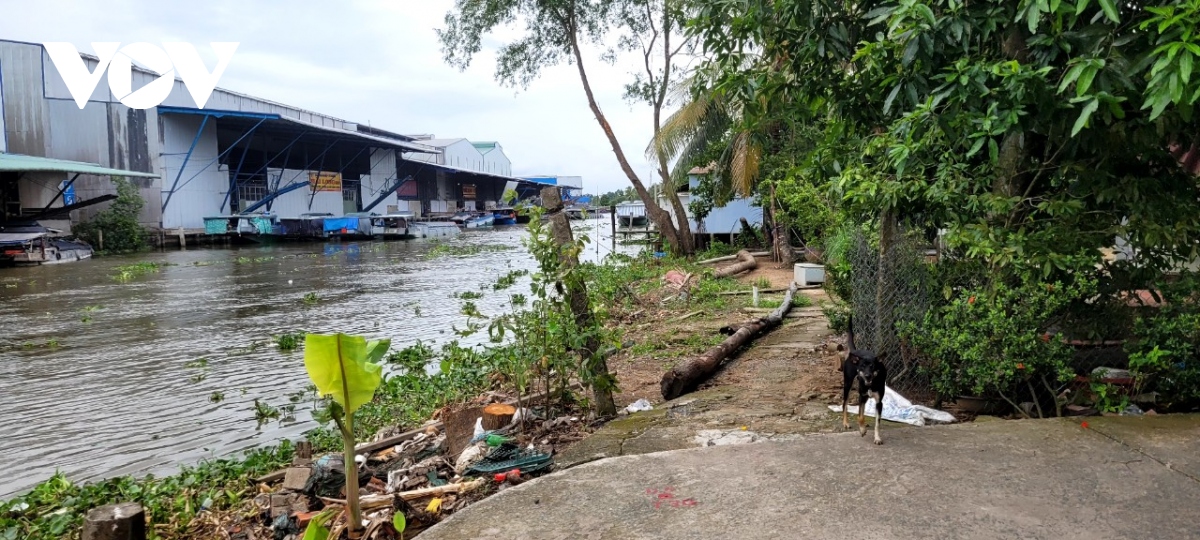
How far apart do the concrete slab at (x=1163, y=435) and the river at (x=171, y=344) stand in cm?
372

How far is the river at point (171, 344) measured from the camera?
697 cm

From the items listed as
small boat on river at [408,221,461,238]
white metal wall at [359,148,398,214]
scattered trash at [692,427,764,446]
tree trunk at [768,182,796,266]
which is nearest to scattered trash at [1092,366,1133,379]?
scattered trash at [692,427,764,446]

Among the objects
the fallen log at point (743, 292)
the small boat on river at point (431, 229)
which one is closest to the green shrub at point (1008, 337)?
the fallen log at point (743, 292)

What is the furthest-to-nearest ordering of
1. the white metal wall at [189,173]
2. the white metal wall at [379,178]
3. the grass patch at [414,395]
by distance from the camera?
the white metal wall at [379,178]
the white metal wall at [189,173]
the grass patch at [414,395]

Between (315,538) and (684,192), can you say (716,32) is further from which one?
(684,192)

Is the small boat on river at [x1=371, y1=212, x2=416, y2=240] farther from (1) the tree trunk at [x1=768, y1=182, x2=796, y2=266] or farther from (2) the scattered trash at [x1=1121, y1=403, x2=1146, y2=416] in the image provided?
(2) the scattered trash at [x1=1121, y1=403, x2=1146, y2=416]

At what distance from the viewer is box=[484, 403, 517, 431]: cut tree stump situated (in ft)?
18.1

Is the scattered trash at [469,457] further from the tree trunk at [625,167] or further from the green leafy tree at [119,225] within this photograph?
the green leafy tree at [119,225]

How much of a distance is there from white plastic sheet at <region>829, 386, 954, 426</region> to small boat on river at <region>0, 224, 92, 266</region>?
3063cm

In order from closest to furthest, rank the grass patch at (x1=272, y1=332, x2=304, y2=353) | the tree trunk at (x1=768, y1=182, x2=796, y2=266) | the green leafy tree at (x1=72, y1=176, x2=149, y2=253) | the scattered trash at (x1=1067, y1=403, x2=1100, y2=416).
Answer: the scattered trash at (x1=1067, y1=403, x2=1100, y2=416) → the grass patch at (x1=272, y1=332, x2=304, y2=353) → the tree trunk at (x1=768, y1=182, x2=796, y2=266) → the green leafy tree at (x1=72, y1=176, x2=149, y2=253)

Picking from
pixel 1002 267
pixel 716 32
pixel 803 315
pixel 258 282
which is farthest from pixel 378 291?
pixel 1002 267

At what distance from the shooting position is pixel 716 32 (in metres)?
5.71

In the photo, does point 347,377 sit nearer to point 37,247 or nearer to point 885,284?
point 885,284

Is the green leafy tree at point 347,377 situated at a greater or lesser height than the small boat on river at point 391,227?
lesser
